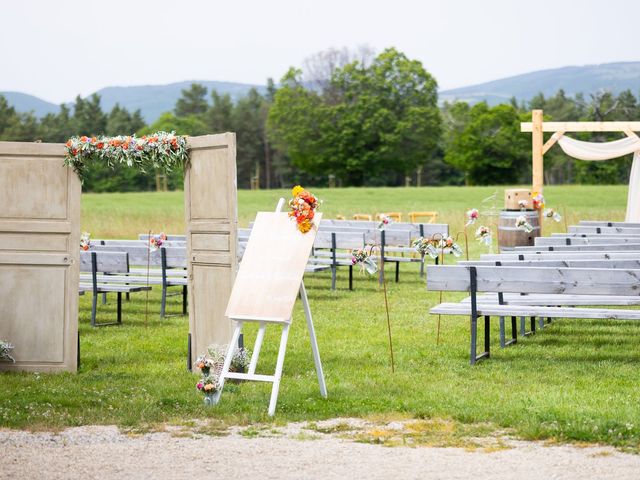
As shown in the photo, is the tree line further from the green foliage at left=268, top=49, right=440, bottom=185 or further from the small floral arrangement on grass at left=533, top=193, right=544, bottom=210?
the small floral arrangement on grass at left=533, top=193, right=544, bottom=210

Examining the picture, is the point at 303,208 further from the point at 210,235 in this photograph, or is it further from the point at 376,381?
the point at 376,381

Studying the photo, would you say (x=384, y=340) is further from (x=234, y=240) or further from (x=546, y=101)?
(x=546, y=101)

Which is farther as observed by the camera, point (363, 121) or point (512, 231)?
point (363, 121)

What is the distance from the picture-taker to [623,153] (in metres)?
22.5

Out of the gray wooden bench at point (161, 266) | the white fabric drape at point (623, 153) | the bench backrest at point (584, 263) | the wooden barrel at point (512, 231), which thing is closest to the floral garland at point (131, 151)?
the bench backrest at point (584, 263)

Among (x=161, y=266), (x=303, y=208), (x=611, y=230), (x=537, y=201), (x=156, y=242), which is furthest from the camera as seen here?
(x=537, y=201)

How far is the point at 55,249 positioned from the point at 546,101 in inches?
3920

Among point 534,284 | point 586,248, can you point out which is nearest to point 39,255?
point 534,284

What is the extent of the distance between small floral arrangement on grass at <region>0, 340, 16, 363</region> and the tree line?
62.7 meters

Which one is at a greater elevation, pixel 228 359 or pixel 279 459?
pixel 228 359

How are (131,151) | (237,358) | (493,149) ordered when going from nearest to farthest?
(237,358) → (131,151) → (493,149)

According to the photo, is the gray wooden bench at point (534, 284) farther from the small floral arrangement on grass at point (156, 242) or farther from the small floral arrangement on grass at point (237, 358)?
the small floral arrangement on grass at point (156, 242)

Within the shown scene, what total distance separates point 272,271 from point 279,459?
6.88ft

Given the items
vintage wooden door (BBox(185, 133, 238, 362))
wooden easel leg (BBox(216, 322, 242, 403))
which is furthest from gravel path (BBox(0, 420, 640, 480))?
vintage wooden door (BBox(185, 133, 238, 362))
